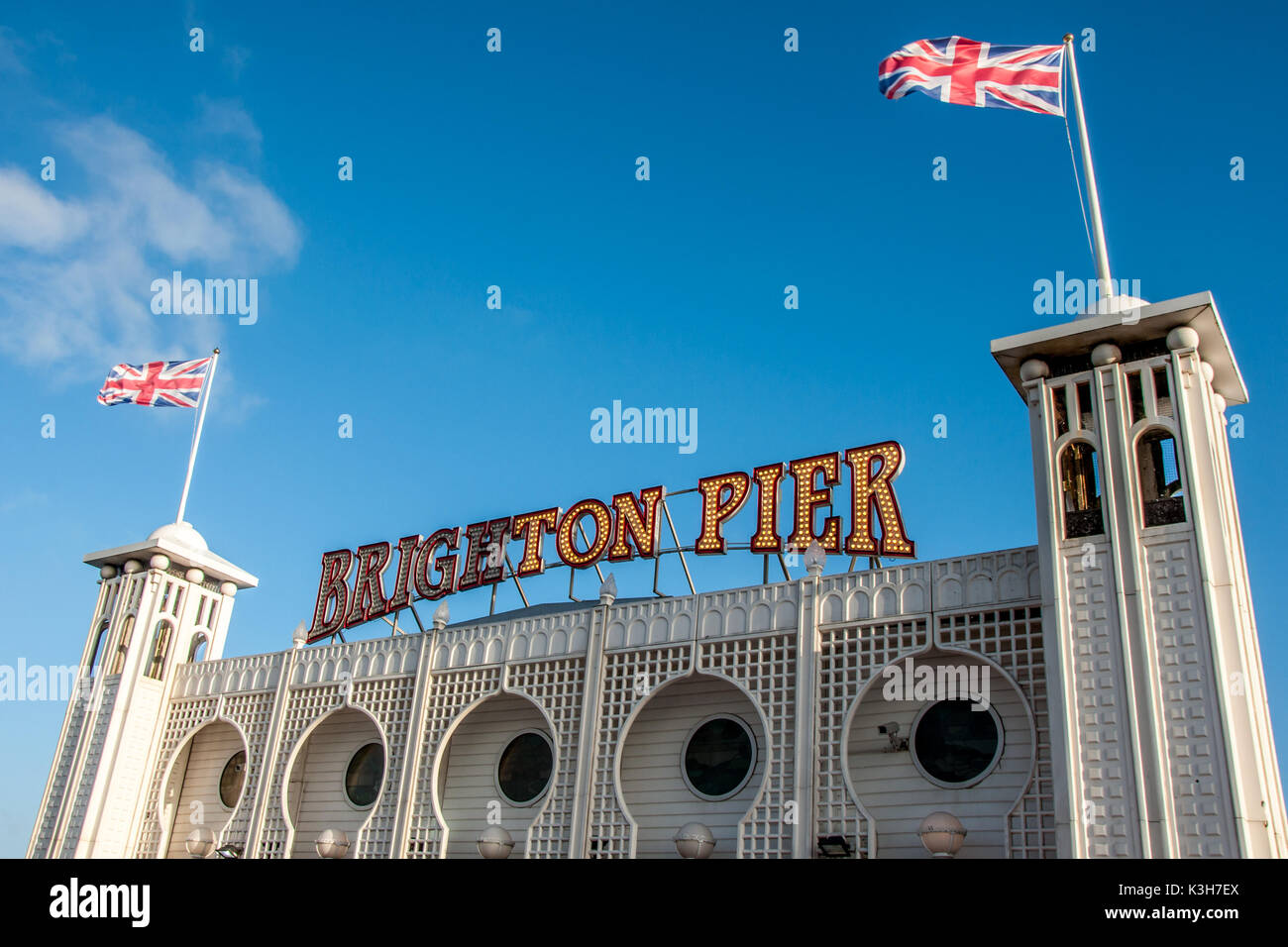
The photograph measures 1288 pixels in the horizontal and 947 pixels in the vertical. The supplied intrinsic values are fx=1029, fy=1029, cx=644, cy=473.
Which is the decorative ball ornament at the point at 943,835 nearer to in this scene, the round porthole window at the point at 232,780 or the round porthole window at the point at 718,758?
the round porthole window at the point at 718,758

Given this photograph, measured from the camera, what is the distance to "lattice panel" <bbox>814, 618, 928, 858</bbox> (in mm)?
19688

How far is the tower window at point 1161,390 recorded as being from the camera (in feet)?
63.3

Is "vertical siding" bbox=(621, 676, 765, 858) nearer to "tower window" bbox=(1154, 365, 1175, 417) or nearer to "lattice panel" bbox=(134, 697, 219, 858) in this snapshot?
"tower window" bbox=(1154, 365, 1175, 417)

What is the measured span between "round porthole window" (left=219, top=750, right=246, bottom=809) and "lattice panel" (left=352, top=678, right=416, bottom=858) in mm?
5549

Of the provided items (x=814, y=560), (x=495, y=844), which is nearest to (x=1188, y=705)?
(x=814, y=560)

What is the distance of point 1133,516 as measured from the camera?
60.1ft

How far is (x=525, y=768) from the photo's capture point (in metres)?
25.6

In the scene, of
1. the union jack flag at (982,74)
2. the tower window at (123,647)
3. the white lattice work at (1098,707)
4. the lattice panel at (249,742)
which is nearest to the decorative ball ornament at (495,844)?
the lattice panel at (249,742)

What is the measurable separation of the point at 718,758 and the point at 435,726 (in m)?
7.55


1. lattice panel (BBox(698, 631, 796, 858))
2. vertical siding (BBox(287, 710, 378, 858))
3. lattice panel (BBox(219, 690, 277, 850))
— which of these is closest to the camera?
lattice panel (BBox(698, 631, 796, 858))

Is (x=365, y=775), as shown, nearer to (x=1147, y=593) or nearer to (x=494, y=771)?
(x=494, y=771)

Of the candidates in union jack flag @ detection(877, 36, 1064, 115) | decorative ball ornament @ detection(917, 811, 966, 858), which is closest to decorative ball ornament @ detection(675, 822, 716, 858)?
decorative ball ornament @ detection(917, 811, 966, 858)

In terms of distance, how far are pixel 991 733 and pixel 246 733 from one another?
20573 millimetres
